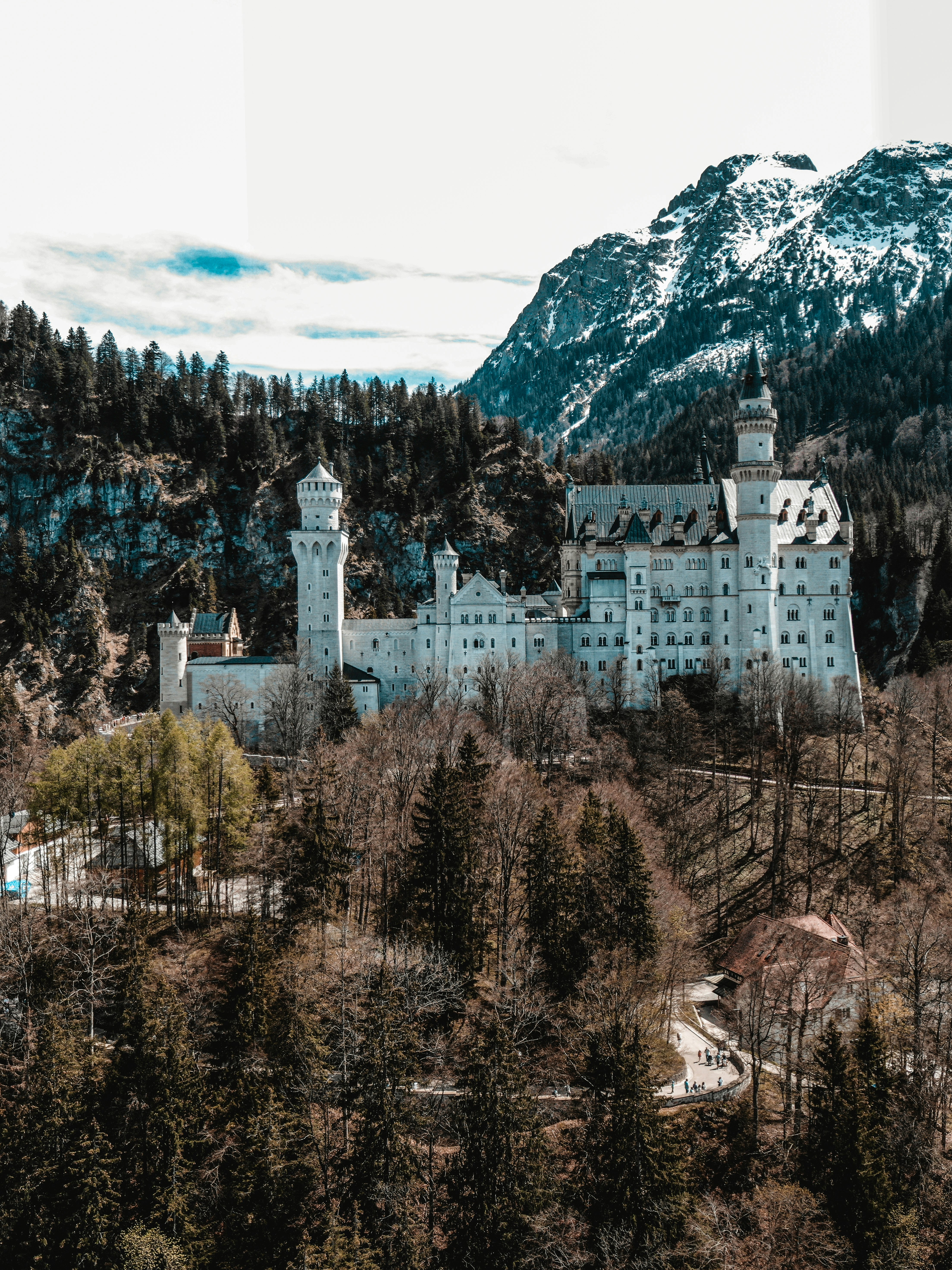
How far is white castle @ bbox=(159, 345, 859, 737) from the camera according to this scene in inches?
3526

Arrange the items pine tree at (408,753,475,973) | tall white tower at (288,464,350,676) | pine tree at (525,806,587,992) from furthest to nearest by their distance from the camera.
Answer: tall white tower at (288,464,350,676)
pine tree at (525,806,587,992)
pine tree at (408,753,475,973)

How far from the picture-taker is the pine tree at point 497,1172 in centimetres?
3647

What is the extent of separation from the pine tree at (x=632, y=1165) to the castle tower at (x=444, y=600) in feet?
176

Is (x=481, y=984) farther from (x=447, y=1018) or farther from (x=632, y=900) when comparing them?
(x=632, y=900)

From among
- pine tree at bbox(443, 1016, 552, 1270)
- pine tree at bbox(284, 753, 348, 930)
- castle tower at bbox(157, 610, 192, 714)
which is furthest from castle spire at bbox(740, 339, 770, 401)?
pine tree at bbox(443, 1016, 552, 1270)

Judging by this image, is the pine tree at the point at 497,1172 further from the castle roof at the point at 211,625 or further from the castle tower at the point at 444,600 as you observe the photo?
the castle roof at the point at 211,625

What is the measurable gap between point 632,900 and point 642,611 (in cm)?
4440

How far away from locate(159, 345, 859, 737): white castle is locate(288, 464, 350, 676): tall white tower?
0.47ft

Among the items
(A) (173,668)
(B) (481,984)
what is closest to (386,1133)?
(B) (481,984)

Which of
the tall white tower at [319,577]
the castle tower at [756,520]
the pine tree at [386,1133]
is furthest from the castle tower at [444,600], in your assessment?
the pine tree at [386,1133]

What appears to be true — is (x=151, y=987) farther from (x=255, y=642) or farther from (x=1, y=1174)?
(x=255, y=642)

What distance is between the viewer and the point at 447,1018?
46.7m

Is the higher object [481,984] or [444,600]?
[444,600]

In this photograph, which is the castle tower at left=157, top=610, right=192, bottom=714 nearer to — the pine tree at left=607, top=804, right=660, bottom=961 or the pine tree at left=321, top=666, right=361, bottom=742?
the pine tree at left=321, top=666, right=361, bottom=742
